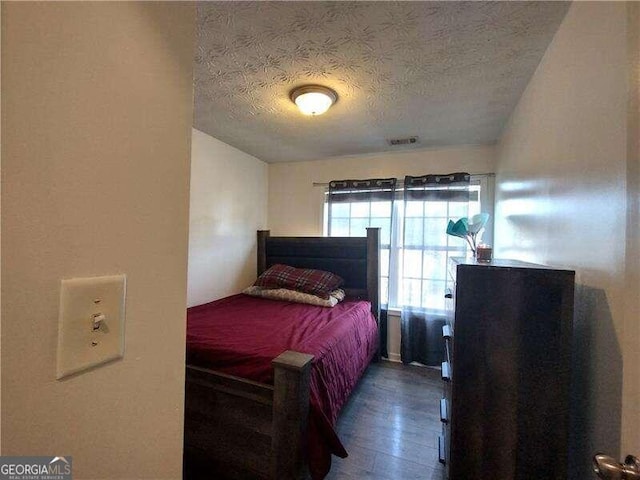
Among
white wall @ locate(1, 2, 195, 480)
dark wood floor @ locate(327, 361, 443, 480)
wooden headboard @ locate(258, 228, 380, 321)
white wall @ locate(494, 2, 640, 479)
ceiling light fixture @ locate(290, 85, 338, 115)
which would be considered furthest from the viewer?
wooden headboard @ locate(258, 228, 380, 321)

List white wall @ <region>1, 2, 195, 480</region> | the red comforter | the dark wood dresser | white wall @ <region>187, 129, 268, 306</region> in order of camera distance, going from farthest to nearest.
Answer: white wall @ <region>187, 129, 268, 306</region>
the red comforter
the dark wood dresser
white wall @ <region>1, 2, 195, 480</region>

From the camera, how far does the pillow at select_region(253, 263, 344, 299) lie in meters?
2.83

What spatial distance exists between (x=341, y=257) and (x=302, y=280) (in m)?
0.54

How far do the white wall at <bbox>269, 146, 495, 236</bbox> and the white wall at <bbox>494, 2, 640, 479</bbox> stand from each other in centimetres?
141

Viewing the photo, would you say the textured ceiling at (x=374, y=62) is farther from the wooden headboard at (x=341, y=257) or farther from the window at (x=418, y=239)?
the wooden headboard at (x=341, y=257)

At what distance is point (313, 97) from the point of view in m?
1.84

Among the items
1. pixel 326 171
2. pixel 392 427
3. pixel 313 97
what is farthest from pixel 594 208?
pixel 326 171

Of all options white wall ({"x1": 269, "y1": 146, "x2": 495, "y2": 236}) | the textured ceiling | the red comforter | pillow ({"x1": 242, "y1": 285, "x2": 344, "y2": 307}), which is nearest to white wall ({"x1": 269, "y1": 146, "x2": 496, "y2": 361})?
white wall ({"x1": 269, "y1": 146, "x2": 495, "y2": 236})

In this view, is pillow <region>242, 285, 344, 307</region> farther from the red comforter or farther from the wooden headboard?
the wooden headboard

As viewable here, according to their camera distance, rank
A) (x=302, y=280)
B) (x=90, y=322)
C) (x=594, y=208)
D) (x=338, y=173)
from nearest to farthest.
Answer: (x=90, y=322), (x=594, y=208), (x=302, y=280), (x=338, y=173)

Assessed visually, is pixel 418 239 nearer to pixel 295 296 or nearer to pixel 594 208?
pixel 295 296

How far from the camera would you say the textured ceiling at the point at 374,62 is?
1.24 metres

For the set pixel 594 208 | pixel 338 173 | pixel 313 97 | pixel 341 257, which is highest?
pixel 313 97

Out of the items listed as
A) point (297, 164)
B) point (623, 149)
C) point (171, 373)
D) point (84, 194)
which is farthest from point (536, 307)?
point (297, 164)
